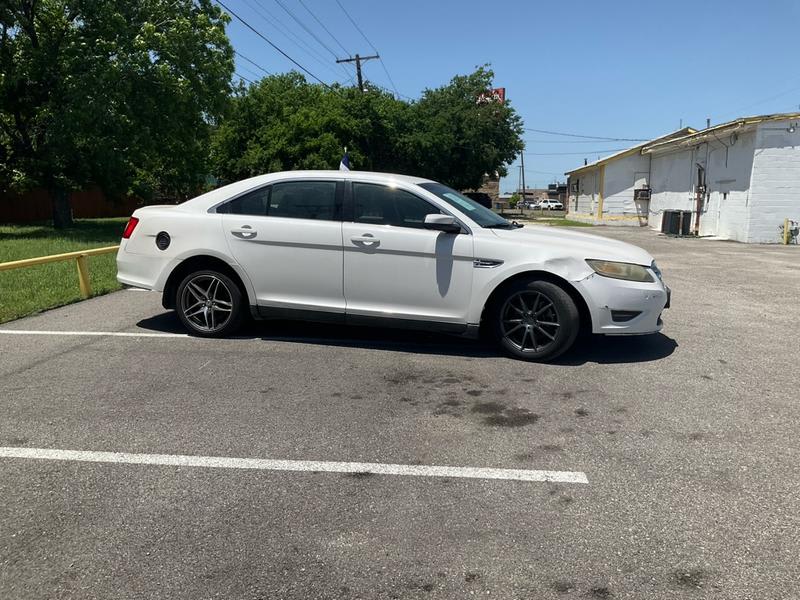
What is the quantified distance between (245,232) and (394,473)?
333 cm

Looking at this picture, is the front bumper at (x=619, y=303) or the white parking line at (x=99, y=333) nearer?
the front bumper at (x=619, y=303)

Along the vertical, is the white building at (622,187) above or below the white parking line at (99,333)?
above

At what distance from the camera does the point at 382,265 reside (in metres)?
5.68

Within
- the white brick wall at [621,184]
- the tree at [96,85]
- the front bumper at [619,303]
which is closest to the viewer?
the front bumper at [619,303]

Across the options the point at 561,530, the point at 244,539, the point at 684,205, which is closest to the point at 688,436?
the point at 561,530

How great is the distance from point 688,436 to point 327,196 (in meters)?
3.70

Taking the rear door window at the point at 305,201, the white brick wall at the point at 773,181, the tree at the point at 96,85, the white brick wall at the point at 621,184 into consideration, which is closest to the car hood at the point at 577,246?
the rear door window at the point at 305,201

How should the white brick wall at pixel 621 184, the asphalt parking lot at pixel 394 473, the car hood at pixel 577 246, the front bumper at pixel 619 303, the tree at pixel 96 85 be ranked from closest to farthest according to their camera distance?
the asphalt parking lot at pixel 394 473 → the front bumper at pixel 619 303 → the car hood at pixel 577 246 → the tree at pixel 96 85 → the white brick wall at pixel 621 184

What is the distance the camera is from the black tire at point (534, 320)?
5.36m

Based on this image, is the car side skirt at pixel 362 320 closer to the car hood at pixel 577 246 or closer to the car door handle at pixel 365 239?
the car door handle at pixel 365 239

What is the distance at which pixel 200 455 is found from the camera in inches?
143

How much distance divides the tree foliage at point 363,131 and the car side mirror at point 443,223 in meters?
21.6

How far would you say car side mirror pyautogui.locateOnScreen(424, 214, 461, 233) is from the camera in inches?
214

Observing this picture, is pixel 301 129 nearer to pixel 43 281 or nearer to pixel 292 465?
pixel 43 281
